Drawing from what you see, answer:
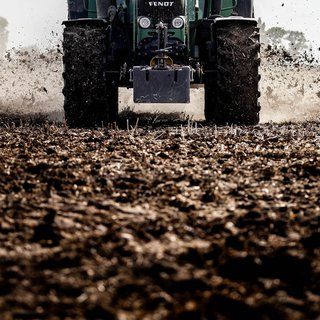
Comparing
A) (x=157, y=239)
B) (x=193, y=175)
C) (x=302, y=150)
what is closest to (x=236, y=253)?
(x=157, y=239)

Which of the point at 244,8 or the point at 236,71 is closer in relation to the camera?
the point at 236,71

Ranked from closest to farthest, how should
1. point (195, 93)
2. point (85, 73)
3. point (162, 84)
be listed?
point (162, 84)
point (85, 73)
point (195, 93)

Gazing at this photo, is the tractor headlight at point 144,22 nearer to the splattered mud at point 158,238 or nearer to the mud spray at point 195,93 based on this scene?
the mud spray at point 195,93

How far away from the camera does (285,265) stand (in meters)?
1.75

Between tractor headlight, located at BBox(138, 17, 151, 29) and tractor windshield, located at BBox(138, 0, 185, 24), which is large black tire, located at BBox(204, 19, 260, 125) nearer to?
tractor windshield, located at BBox(138, 0, 185, 24)

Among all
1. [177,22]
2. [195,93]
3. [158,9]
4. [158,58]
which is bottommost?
[195,93]

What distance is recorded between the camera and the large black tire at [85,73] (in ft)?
21.4

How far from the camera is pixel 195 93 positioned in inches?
426

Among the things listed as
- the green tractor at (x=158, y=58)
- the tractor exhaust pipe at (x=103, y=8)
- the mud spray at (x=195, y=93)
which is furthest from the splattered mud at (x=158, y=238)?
the mud spray at (x=195, y=93)

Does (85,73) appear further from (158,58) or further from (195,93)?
(195,93)

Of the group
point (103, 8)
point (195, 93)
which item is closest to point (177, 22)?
point (103, 8)

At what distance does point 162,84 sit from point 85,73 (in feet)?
3.42

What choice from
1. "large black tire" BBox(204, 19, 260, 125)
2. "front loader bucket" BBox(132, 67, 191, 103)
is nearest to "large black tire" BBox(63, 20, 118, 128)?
"front loader bucket" BBox(132, 67, 191, 103)

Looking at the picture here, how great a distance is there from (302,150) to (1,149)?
7.94 ft
